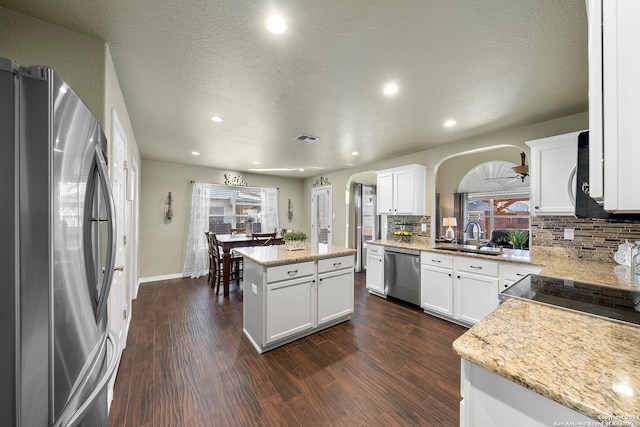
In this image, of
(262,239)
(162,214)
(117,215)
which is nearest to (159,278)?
(162,214)

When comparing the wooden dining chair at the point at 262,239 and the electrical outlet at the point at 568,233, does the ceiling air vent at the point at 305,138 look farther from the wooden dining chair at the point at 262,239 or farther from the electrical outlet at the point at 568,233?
the electrical outlet at the point at 568,233

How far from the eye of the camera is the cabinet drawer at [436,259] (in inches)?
117

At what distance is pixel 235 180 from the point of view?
564 cm

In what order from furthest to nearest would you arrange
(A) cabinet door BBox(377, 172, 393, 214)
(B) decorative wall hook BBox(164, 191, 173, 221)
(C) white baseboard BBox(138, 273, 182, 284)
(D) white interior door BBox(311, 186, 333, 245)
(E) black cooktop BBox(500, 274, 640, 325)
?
1. (D) white interior door BBox(311, 186, 333, 245)
2. (B) decorative wall hook BBox(164, 191, 173, 221)
3. (C) white baseboard BBox(138, 273, 182, 284)
4. (A) cabinet door BBox(377, 172, 393, 214)
5. (E) black cooktop BBox(500, 274, 640, 325)

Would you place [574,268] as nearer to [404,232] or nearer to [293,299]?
[404,232]

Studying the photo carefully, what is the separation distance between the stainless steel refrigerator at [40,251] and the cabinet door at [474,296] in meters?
3.19

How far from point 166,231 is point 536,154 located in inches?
236

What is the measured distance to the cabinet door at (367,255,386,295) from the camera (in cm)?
376

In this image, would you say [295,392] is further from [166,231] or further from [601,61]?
[166,231]

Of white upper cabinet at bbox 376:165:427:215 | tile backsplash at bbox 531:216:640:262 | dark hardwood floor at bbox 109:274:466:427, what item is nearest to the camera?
dark hardwood floor at bbox 109:274:466:427

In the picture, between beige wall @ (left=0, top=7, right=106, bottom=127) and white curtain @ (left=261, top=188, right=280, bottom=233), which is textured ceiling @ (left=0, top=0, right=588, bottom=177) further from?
white curtain @ (left=261, top=188, right=280, bottom=233)

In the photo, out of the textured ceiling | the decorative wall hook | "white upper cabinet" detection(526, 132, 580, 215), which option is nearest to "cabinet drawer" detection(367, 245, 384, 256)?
the textured ceiling

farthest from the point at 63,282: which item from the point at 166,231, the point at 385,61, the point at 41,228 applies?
the point at 166,231

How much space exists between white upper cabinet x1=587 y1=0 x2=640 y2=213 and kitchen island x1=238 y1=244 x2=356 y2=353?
6.80ft
